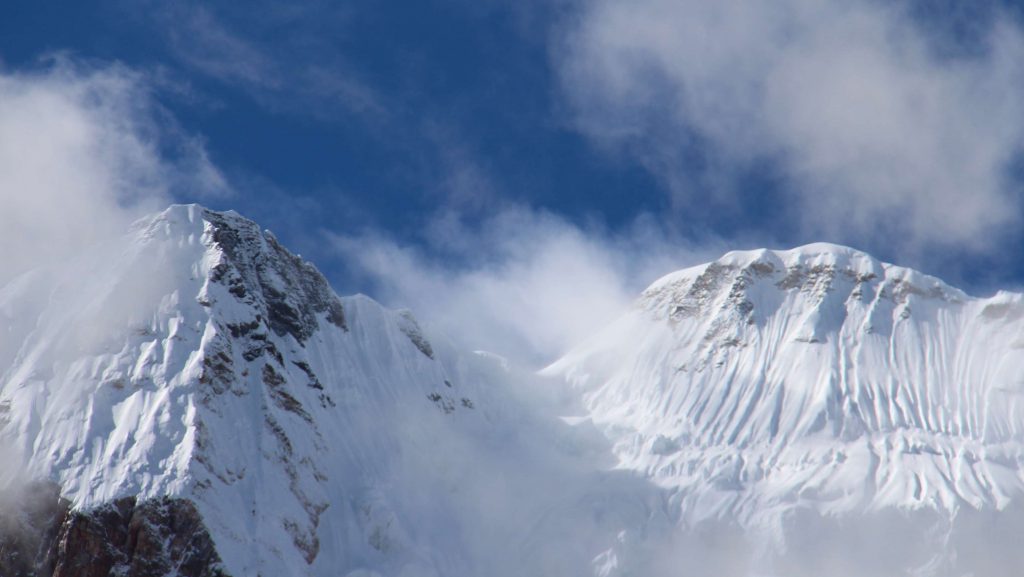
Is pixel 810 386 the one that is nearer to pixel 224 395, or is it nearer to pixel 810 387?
pixel 810 387

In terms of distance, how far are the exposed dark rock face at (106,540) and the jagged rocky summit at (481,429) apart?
0.17 meters

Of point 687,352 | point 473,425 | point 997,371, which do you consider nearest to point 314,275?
point 473,425

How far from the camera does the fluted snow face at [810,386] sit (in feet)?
472

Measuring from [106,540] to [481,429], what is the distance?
182 feet

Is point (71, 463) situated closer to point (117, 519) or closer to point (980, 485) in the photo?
point (117, 519)

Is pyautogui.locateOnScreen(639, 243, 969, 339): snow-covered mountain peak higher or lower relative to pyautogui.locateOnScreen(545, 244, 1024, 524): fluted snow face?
higher

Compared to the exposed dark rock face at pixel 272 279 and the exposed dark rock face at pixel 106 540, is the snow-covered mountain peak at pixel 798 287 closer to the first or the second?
the exposed dark rock face at pixel 272 279

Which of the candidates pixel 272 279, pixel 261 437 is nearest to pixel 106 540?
pixel 261 437

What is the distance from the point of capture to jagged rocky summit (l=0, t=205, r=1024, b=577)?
115 meters

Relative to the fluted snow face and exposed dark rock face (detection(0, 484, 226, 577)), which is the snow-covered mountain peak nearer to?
the fluted snow face

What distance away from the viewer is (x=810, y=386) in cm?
16012

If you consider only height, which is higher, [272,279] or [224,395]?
[272,279]

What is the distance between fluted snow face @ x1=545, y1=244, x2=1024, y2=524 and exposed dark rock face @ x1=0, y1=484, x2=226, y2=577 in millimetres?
52596

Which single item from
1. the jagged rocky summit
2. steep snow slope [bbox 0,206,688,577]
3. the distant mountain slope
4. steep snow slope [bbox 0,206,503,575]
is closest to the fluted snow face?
the distant mountain slope
